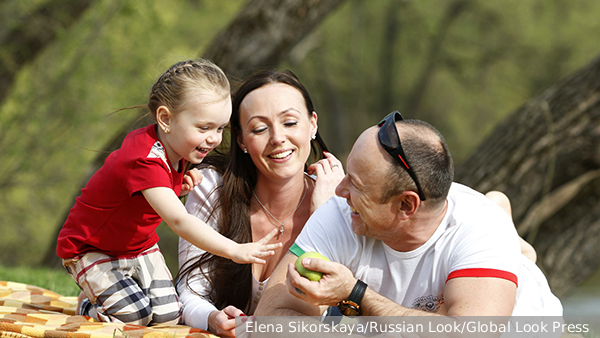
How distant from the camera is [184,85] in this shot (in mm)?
2768

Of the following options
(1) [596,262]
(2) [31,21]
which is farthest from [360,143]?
(2) [31,21]

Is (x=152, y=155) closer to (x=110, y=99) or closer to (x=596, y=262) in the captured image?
(x=596, y=262)

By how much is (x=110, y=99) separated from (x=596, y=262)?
27.0 feet

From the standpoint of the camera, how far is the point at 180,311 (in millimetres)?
3100

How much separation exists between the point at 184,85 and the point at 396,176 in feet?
3.83

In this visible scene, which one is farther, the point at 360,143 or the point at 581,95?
the point at 581,95

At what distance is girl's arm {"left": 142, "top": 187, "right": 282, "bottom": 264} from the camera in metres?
2.46

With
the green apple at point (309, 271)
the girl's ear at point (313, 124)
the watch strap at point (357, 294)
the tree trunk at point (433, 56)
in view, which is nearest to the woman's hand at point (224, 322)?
the green apple at point (309, 271)

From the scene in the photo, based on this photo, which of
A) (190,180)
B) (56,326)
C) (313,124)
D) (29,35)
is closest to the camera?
(56,326)

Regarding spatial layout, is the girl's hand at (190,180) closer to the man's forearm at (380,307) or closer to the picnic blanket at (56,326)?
the picnic blanket at (56,326)

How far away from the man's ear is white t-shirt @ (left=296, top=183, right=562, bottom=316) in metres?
0.20

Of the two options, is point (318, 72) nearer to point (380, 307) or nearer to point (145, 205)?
point (145, 205)

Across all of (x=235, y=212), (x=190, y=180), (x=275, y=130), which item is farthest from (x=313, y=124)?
(x=190, y=180)

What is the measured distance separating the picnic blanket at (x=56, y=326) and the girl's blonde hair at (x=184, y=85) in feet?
3.63
